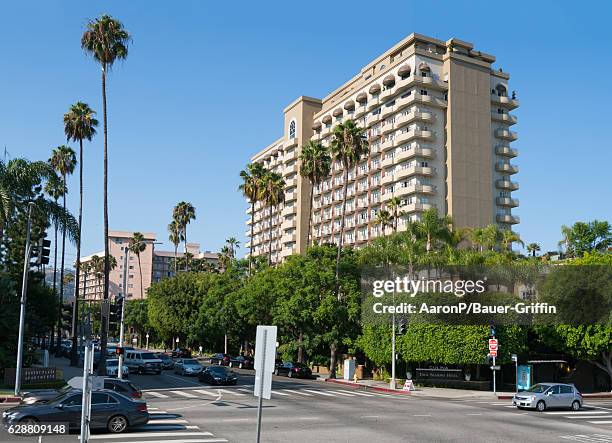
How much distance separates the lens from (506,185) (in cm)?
9794

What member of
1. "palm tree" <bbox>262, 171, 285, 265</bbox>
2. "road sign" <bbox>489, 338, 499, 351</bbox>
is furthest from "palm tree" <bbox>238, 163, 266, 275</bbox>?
"road sign" <bbox>489, 338, 499, 351</bbox>

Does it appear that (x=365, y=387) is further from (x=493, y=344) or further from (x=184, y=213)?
(x=184, y=213)

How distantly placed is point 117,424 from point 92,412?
3.18 ft

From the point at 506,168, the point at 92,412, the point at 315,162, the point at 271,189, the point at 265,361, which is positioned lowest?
the point at 92,412

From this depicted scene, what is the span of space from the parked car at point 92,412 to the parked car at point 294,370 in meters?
34.7

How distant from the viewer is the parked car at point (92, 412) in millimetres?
20734

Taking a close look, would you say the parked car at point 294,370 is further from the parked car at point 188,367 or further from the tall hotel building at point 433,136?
the tall hotel building at point 433,136

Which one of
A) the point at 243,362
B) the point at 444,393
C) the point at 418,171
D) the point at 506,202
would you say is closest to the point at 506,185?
the point at 506,202

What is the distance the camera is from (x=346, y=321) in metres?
57.8

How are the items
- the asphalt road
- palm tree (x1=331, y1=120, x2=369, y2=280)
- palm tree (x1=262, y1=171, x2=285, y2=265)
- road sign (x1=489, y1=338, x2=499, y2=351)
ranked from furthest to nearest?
palm tree (x1=262, y1=171, x2=285, y2=265)
palm tree (x1=331, y1=120, x2=369, y2=280)
road sign (x1=489, y1=338, x2=499, y2=351)
the asphalt road

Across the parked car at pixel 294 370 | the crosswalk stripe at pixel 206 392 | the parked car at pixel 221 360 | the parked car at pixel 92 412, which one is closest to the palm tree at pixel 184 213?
the parked car at pixel 221 360

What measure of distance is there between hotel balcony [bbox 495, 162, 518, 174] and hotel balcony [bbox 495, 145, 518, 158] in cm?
151

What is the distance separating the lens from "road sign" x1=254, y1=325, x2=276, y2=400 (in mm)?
11945

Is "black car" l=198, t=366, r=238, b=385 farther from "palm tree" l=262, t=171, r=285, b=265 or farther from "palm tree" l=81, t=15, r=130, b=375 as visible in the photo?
"palm tree" l=262, t=171, r=285, b=265
